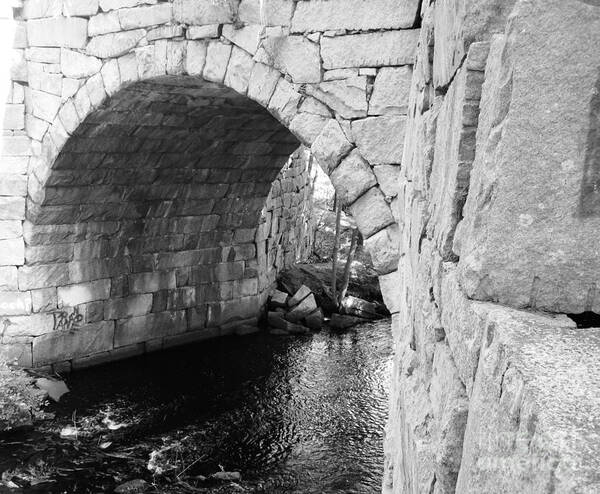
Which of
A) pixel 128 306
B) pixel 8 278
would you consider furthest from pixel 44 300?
pixel 128 306

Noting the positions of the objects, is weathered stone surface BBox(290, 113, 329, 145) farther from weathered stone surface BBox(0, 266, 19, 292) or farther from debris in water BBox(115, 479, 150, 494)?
weathered stone surface BBox(0, 266, 19, 292)

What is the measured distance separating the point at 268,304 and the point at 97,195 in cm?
347

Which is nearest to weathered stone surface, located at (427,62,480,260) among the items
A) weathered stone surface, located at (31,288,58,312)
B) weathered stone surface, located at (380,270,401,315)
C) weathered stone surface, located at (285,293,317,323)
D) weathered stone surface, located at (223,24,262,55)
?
weathered stone surface, located at (380,270,401,315)

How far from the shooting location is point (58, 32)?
567cm

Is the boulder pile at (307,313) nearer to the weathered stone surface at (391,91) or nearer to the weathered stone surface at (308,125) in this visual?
the weathered stone surface at (308,125)

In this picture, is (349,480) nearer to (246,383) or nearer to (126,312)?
(246,383)

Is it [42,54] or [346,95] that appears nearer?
[346,95]

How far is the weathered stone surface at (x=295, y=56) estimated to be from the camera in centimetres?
407

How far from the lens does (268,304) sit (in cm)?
973

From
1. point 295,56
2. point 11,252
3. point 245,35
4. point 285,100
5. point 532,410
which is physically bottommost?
point 11,252

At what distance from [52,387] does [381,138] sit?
14.3 ft

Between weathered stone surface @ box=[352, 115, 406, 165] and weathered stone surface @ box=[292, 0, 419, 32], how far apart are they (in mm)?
523

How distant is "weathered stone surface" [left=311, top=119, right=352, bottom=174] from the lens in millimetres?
3971

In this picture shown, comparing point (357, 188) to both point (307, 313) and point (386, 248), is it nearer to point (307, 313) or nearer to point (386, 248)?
point (386, 248)
